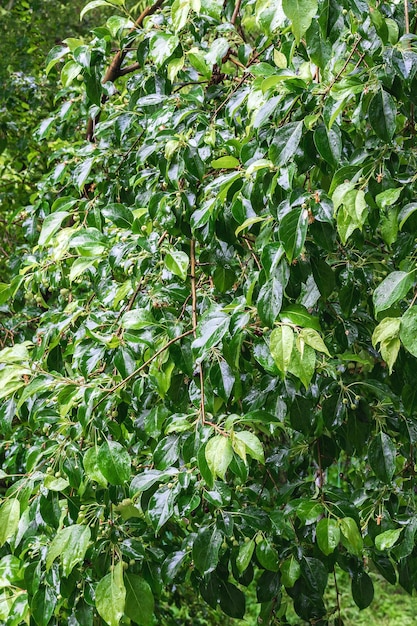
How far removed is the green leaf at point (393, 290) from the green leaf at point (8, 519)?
754 millimetres

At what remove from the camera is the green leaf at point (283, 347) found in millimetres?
1099

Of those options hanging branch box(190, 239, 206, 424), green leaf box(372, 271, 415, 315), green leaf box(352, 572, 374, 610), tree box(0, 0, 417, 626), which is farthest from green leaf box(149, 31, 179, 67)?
green leaf box(352, 572, 374, 610)

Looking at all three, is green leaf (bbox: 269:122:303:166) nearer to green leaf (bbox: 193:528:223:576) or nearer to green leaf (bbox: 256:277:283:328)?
green leaf (bbox: 256:277:283:328)

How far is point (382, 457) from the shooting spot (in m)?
1.52

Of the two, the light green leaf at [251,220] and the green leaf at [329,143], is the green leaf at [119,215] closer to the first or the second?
the light green leaf at [251,220]

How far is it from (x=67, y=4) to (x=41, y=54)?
1.32 meters

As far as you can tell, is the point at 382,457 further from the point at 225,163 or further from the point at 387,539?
the point at 225,163

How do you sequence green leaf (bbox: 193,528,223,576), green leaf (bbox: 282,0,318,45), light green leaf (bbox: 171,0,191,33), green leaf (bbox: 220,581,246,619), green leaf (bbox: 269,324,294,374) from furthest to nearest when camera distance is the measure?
green leaf (bbox: 220,581,246,619) < light green leaf (bbox: 171,0,191,33) < green leaf (bbox: 193,528,223,576) < green leaf (bbox: 269,324,294,374) < green leaf (bbox: 282,0,318,45)

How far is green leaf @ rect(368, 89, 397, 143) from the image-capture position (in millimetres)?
1187

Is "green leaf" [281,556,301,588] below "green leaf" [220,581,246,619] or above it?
above

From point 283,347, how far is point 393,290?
0.19 m

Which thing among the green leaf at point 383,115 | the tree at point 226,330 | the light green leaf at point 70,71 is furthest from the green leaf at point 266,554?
the light green leaf at point 70,71

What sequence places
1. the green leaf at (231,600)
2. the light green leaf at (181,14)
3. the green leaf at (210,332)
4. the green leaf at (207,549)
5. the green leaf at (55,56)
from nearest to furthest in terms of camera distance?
the green leaf at (210,332)
the green leaf at (207,549)
the light green leaf at (181,14)
the green leaf at (231,600)
the green leaf at (55,56)

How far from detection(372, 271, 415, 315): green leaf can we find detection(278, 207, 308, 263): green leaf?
15 centimetres
